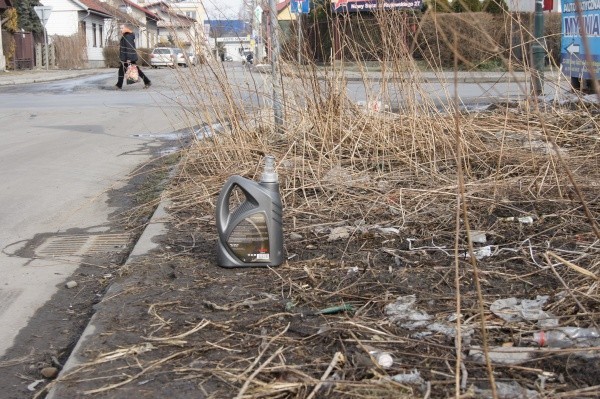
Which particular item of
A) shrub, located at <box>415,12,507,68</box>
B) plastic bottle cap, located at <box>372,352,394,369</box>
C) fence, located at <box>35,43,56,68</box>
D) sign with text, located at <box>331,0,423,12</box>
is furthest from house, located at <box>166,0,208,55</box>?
fence, located at <box>35,43,56,68</box>

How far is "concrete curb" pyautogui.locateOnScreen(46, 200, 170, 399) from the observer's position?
2875 millimetres

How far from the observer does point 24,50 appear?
4347cm

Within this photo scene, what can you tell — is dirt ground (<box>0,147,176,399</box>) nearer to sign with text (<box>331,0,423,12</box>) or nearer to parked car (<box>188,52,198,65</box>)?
parked car (<box>188,52,198,65</box>)

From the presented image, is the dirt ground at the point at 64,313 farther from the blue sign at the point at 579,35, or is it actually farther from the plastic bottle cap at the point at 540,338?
the blue sign at the point at 579,35

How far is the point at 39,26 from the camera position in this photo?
47688 millimetres

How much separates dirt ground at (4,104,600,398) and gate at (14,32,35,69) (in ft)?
133

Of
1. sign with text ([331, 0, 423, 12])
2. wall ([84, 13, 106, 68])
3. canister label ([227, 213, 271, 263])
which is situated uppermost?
wall ([84, 13, 106, 68])

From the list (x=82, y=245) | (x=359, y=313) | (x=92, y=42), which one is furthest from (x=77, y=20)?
(x=359, y=313)

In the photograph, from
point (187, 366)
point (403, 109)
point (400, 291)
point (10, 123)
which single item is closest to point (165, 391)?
point (187, 366)

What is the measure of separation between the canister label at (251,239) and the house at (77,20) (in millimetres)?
52127

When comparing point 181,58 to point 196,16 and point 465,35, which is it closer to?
point 196,16

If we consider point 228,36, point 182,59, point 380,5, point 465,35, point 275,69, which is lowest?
point 465,35

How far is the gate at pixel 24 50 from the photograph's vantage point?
4244 centimetres

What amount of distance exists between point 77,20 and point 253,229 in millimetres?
54907
